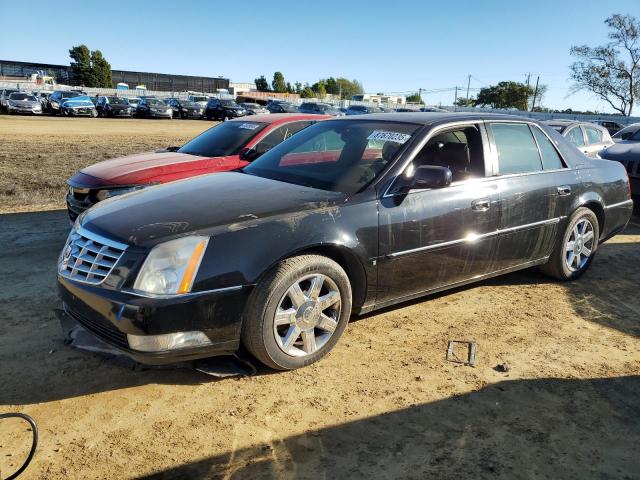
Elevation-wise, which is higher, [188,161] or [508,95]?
[508,95]

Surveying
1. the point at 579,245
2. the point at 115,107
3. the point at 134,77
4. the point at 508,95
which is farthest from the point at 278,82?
the point at 579,245

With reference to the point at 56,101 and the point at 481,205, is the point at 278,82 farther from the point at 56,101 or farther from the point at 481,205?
the point at 481,205

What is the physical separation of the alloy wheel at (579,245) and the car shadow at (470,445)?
2.25 meters

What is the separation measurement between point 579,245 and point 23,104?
3602 cm

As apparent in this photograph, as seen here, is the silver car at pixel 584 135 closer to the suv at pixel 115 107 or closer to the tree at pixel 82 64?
the suv at pixel 115 107

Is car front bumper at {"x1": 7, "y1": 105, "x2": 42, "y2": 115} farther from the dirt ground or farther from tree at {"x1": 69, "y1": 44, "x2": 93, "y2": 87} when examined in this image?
tree at {"x1": 69, "y1": 44, "x2": 93, "y2": 87}

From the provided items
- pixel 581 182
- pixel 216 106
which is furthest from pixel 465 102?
pixel 581 182

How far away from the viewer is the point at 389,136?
4.22m

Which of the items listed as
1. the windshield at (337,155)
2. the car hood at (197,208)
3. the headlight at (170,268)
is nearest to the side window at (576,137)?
the windshield at (337,155)

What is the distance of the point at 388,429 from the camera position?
9.31 ft

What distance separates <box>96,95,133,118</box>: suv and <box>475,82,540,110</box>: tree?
214 ft

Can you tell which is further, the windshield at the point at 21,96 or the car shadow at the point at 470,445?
the windshield at the point at 21,96

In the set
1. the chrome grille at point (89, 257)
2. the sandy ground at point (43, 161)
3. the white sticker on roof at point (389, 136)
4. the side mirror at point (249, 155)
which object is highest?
the white sticker on roof at point (389, 136)

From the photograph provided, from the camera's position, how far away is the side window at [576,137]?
380 inches
